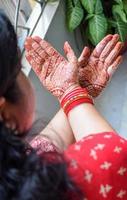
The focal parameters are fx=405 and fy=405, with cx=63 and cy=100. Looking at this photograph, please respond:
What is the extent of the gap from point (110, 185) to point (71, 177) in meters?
0.12

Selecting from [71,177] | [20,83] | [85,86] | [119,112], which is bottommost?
[119,112]

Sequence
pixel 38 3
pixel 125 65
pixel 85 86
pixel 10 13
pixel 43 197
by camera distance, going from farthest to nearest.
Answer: pixel 125 65, pixel 38 3, pixel 10 13, pixel 85 86, pixel 43 197

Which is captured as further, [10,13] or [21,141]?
[10,13]

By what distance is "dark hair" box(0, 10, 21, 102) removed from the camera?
548 millimetres

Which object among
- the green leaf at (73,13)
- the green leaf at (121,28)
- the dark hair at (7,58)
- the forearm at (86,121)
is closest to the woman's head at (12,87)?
the dark hair at (7,58)

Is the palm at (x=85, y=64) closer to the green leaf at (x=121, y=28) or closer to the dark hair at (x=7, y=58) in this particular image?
the dark hair at (x=7, y=58)

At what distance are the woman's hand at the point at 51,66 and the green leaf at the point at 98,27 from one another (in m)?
0.73

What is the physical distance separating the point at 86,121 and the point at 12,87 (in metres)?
0.32

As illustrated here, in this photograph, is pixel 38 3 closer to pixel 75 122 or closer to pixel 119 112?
pixel 119 112

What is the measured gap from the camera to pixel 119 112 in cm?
189

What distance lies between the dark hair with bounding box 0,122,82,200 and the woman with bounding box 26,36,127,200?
5cm

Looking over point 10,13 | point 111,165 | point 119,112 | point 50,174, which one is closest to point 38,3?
point 10,13

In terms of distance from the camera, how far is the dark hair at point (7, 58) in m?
0.55

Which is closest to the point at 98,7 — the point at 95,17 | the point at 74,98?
the point at 95,17
